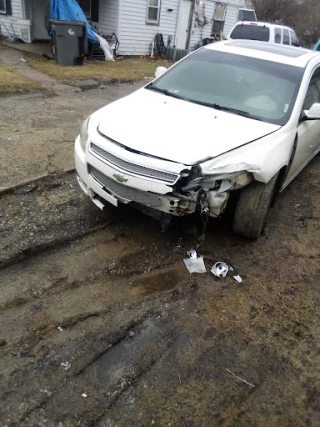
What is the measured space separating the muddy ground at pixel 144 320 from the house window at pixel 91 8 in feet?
39.6

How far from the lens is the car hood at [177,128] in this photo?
3150 mm

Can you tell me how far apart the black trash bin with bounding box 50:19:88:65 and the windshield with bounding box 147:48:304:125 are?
761 centimetres

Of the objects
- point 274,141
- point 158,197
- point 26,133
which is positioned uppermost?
point 274,141

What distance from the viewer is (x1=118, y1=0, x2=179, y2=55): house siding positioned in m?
13.8

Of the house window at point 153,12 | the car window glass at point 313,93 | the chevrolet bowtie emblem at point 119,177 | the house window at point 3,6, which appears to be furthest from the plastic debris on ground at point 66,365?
the house window at point 3,6

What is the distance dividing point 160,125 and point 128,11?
12.4m

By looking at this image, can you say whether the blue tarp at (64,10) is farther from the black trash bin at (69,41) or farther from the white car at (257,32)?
the white car at (257,32)

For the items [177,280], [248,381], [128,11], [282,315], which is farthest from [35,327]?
[128,11]

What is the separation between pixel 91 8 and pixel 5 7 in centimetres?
323

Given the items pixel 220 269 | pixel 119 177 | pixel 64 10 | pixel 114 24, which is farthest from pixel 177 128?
pixel 114 24

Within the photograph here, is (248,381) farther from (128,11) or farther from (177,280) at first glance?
(128,11)

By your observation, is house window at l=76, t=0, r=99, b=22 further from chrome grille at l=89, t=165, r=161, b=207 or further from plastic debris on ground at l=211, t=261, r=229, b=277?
plastic debris on ground at l=211, t=261, r=229, b=277

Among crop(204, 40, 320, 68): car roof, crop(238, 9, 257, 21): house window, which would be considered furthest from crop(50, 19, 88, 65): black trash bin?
crop(238, 9, 257, 21): house window

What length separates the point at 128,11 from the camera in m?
13.8
